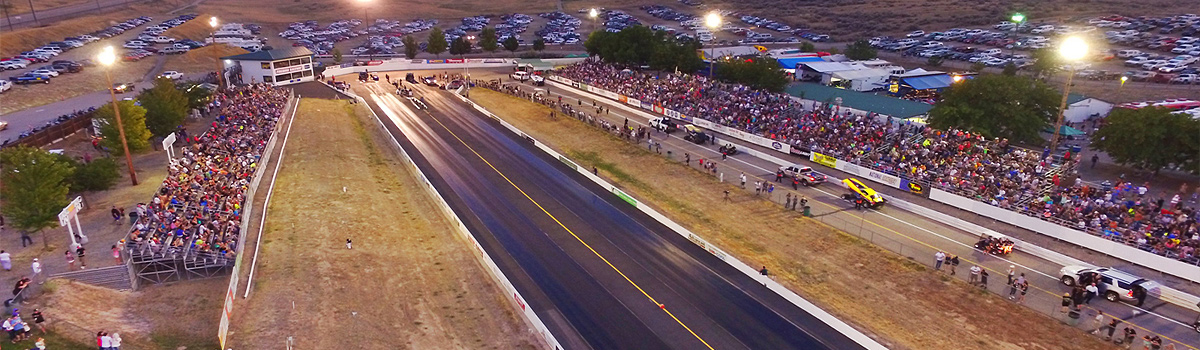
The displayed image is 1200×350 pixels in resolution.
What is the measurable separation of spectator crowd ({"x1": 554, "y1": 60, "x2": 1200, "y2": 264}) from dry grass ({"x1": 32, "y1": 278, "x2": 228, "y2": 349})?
42362mm

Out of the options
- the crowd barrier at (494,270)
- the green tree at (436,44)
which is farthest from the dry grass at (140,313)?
the green tree at (436,44)

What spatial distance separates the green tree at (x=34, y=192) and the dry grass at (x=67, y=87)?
40.7m

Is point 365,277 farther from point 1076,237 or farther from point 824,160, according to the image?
point 1076,237

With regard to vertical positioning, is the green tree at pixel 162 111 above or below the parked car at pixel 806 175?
above

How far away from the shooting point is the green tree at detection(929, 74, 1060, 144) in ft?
166

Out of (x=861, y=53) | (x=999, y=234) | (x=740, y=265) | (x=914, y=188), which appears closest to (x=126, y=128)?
(x=740, y=265)

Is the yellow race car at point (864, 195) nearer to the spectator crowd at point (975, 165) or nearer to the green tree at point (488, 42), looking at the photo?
the spectator crowd at point (975, 165)

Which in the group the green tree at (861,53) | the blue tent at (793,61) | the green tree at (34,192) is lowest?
the green tree at (34,192)

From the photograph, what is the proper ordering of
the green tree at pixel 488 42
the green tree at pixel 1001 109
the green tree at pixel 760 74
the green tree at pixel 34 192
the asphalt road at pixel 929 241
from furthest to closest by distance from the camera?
the green tree at pixel 488 42 < the green tree at pixel 760 74 < the green tree at pixel 1001 109 < the green tree at pixel 34 192 < the asphalt road at pixel 929 241

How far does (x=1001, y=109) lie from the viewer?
50406mm

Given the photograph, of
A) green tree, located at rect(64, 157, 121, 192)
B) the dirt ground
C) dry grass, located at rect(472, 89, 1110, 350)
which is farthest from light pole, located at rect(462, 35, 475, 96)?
green tree, located at rect(64, 157, 121, 192)

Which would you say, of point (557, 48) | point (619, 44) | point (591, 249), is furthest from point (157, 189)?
point (557, 48)

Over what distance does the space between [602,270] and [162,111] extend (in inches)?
1666

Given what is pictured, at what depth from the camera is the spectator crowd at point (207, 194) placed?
3177cm
